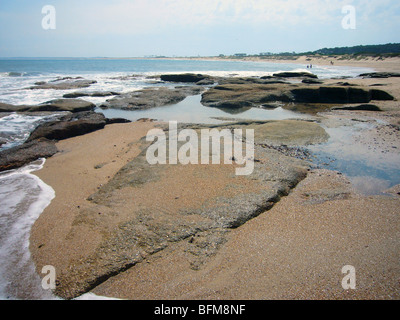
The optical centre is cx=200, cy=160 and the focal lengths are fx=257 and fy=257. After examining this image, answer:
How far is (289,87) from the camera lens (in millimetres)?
17922

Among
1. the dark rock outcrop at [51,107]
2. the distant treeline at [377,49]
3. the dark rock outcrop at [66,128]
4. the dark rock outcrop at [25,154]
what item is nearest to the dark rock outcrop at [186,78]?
the dark rock outcrop at [51,107]

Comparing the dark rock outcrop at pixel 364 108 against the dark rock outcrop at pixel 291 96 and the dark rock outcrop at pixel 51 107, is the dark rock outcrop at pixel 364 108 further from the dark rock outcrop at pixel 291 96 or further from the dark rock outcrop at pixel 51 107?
the dark rock outcrop at pixel 51 107

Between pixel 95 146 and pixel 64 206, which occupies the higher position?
pixel 95 146

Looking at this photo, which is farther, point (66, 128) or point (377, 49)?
point (377, 49)

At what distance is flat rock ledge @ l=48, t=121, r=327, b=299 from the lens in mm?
3104

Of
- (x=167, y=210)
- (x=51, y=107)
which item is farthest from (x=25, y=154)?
(x=51, y=107)

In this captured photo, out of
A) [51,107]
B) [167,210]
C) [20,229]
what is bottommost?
[20,229]

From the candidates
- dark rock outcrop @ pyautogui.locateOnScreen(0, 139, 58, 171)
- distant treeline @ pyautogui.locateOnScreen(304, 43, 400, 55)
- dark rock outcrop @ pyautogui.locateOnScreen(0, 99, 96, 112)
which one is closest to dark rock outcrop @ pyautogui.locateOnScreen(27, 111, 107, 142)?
dark rock outcrop @ pyautogui.locateOnScreen(0, 139, 58, 171)

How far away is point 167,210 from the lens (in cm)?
401

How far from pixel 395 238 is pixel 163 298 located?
A: 3.17m

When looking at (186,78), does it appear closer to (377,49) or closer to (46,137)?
(46,137)
